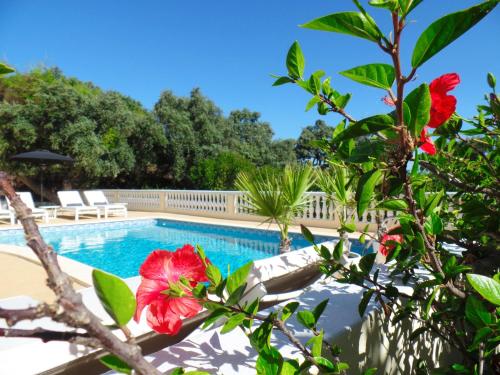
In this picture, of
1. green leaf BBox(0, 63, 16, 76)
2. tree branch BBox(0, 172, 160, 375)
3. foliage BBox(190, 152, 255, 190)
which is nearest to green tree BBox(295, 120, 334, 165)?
foliage BBox(190, 152, 255, 190)

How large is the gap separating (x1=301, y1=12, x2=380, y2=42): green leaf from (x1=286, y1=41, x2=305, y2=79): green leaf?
298 mm

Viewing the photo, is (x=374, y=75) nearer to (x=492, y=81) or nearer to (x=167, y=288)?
(x=167, y=288)

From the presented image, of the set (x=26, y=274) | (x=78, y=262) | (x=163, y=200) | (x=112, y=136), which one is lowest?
(x=26, y=274)

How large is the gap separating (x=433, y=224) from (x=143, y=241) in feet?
30.2

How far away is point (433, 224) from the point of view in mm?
691

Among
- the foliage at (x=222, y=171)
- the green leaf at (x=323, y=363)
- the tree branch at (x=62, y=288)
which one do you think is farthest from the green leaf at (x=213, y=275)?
the foliage at (x=222, y=171)

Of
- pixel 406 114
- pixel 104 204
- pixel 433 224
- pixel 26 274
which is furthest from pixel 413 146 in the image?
pixel 104 204

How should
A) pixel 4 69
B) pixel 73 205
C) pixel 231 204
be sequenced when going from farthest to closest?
1. pixel 73 205
2. pixel 231 204
3. pixel 4 69

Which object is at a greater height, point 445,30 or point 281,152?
point 281,152

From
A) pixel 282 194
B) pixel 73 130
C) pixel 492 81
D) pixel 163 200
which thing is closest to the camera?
pixel 492 81

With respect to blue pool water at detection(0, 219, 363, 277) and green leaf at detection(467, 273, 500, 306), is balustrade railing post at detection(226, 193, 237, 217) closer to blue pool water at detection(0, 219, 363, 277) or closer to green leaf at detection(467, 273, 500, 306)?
blue pool water at detection(0, 219, 363, 277)

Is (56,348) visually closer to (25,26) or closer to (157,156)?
(157,156)

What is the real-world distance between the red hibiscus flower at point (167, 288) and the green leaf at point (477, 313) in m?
0.51

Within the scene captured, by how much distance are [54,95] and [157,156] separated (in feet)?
19.9
